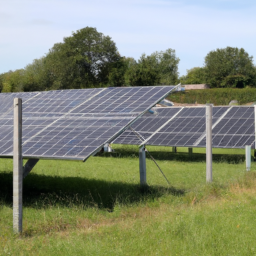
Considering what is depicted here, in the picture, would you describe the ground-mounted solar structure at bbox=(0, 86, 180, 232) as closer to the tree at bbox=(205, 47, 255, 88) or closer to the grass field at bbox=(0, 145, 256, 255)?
the grass field at bbox=(0, 145, 256, 255)

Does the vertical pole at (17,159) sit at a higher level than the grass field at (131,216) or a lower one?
higher

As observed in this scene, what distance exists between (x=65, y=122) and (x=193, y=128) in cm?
1051

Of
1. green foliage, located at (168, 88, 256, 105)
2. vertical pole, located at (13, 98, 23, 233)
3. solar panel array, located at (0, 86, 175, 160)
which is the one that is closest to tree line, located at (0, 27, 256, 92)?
green foliage, located at (168, 88, 256, 105)

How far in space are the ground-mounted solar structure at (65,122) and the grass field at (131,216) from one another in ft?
3.29

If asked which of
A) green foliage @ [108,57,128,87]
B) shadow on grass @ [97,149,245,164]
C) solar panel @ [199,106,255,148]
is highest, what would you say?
green foliage @ [108,57,128,87]

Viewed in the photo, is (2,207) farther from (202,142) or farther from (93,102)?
(202,142)

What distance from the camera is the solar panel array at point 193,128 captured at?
18834 millimetres

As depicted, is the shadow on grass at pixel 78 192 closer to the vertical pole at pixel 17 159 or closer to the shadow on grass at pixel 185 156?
the vertical pole at pixel 17 159

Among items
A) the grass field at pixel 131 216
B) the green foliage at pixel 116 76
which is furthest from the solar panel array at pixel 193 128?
the green foliage at pixel 116 76

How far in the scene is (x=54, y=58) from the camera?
82812 mm

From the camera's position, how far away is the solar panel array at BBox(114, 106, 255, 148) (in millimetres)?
18834

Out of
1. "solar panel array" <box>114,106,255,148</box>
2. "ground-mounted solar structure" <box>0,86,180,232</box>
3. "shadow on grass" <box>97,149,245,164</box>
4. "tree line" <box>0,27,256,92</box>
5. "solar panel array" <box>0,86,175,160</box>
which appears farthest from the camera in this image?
"tree line" <box>0,27,256,92</box>

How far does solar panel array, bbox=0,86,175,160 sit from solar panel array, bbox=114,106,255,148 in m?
4.83

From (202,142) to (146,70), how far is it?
139 ft
